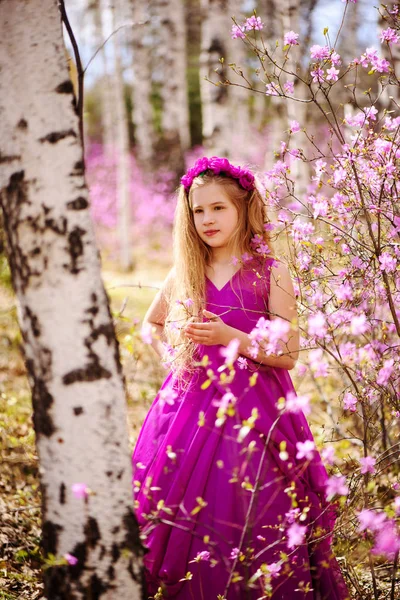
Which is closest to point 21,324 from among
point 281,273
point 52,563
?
point 52,563

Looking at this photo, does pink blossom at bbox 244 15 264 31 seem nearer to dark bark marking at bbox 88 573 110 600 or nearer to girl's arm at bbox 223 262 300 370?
girl's arm at bbox 223 262 300 370

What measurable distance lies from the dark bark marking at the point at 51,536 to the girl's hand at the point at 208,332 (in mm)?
877

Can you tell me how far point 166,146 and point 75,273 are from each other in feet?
45.6

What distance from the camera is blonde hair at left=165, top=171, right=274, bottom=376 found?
7.98 ft

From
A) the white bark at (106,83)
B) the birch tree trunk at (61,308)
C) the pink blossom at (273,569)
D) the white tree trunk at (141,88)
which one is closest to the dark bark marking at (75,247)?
the birch tree trunk at (61,308)

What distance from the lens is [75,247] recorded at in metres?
1.56

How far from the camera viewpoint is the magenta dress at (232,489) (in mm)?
2070

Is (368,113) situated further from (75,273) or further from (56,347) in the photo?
(56,347)

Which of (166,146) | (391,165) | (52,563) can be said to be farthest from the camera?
(166,146)

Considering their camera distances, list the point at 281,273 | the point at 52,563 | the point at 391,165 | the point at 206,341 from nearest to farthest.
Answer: the point at 52,563 → the point at 391,165 → the point at 206,341 → the point at 281,273

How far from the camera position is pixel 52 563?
5.04ft

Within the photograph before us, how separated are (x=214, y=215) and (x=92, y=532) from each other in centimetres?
140

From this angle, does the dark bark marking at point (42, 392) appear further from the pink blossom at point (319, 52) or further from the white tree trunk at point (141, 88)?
the white tree trunk at point (141, 88)

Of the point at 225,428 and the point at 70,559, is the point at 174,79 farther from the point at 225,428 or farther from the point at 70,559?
the point at 70,559
